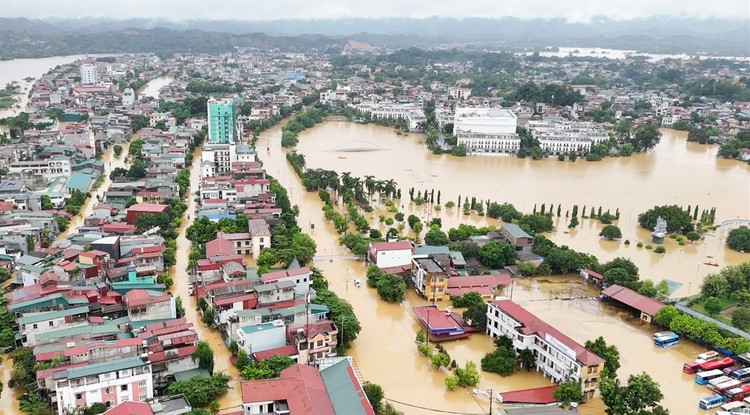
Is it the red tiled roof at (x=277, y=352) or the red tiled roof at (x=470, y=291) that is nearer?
the red tiled roof at (x=277, y=352)

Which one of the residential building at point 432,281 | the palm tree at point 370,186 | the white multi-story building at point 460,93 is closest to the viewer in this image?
the residential building at point 432,281

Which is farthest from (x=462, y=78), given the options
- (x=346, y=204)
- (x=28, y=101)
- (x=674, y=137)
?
(x=346, y=204)

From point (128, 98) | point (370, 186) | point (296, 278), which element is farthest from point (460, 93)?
point (296, 278)

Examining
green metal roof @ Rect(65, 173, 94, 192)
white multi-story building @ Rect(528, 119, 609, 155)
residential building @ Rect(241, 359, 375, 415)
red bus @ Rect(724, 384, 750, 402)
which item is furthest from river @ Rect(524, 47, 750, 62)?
residential building @ Rect(241, 359, 375, 415)

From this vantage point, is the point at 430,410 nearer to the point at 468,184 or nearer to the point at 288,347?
the point at 288,347

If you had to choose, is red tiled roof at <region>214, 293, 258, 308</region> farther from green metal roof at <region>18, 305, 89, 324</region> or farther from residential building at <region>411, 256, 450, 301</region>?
residential building at <region>411, 256, 450, 301</region>

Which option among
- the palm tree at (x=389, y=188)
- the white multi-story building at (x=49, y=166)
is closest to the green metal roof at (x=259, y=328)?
the palm tree at (x=389, y=188)

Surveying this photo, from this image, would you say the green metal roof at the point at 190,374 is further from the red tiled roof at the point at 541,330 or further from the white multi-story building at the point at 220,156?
the white multi-story building at the point at 220,156
